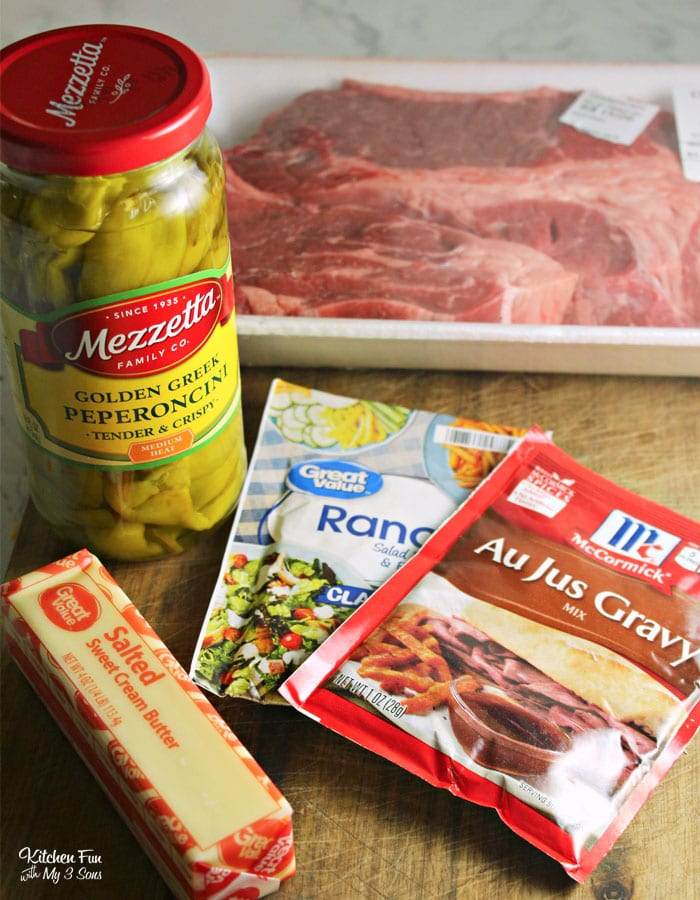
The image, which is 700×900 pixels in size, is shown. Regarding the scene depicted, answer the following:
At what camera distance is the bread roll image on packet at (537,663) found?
2.06ft

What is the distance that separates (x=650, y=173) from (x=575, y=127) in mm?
142

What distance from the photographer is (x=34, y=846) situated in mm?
632

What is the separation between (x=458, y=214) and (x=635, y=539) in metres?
0.48

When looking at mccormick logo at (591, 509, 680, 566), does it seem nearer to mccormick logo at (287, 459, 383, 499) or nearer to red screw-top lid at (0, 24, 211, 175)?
mccormick logo at (287, 459, 383, 499)

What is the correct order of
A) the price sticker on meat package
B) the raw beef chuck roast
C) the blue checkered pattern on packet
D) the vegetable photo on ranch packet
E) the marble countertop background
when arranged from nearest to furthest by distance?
the vegetable photo on ranch packet → the blue checkered pattern on packet → the raw beef chuck roast → the price sticker on meat package → the marble countertop background

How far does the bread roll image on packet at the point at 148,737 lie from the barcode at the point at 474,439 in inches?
12.8

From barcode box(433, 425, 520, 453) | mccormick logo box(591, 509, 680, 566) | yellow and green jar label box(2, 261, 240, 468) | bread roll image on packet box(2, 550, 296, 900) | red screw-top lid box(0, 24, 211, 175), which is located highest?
red screw-top lid box(0, 24, 211, 175)

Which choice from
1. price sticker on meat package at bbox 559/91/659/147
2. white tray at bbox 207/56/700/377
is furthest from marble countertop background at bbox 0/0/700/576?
white tray at bbox 207/56/700/377

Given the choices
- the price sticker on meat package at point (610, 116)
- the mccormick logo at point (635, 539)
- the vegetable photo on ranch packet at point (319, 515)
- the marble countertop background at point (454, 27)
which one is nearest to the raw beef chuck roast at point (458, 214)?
the price sticker on meat package at point (610, 116)

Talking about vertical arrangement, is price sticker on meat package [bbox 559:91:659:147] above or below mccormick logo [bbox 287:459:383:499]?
above

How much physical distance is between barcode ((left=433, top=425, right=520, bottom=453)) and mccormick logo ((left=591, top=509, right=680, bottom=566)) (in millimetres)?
113

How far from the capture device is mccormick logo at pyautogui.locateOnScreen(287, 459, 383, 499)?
815mm

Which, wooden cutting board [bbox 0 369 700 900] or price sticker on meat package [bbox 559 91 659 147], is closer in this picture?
wooden cutting board [bbox 0 369 700 900]

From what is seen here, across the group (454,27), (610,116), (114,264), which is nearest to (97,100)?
(114,264)
